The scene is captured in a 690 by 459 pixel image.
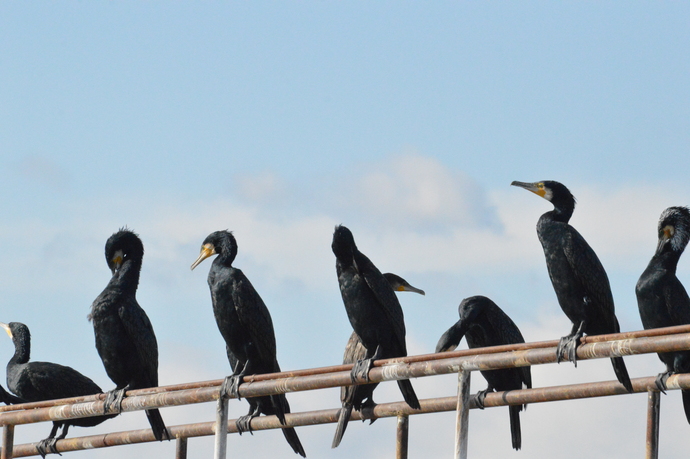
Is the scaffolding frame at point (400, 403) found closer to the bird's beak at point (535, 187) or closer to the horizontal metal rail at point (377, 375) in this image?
the horizontal metal rail at point (377, 375)

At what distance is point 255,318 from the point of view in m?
11.4

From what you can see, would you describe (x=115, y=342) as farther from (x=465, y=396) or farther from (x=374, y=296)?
(x=465, y=396)

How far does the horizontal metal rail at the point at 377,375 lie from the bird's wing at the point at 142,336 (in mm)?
1788

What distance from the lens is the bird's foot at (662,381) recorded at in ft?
26.9

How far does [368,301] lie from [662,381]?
3330 mm

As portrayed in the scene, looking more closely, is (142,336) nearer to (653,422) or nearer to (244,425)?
(244,425)

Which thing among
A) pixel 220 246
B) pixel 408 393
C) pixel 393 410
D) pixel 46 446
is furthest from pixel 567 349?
pixel 46 446

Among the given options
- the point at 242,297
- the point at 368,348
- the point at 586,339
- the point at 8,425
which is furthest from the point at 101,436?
A: the point at 586,339

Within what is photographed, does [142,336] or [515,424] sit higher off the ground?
[142,336]

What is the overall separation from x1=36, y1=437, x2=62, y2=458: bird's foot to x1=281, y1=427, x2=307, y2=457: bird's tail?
2623 mm

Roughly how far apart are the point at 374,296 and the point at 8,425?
347 centimetres

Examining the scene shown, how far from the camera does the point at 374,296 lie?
35.7 feet

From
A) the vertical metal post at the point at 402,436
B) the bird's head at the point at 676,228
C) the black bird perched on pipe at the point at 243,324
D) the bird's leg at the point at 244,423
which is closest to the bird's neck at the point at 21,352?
the black bird perched on pipe at the point at 243,324

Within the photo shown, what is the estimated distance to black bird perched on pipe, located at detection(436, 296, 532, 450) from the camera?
39.7ft
